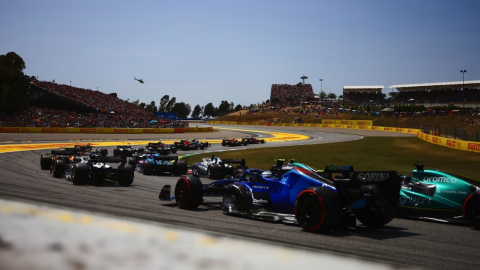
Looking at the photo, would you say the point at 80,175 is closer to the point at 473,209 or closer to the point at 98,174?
the point at 98,174

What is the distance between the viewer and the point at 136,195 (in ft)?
38.2

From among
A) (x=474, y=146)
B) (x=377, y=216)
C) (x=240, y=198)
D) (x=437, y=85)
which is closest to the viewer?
(x=377, y=216)

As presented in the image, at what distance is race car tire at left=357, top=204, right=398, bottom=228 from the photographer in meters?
7.35

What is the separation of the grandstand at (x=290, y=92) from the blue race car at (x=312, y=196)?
126 m

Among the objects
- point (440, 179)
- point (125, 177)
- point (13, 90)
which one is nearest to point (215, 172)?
point (125, 177)

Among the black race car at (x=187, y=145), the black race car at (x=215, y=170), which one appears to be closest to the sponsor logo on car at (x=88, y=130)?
the black race car at (x=187, y=145)

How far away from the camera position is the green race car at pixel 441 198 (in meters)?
8.35

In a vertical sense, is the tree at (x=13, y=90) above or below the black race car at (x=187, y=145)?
above

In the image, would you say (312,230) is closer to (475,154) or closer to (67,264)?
(67,264)

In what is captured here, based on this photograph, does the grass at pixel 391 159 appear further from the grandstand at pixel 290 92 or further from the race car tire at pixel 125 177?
the grandstand at pixel 290 92

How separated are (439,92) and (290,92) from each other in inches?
1911

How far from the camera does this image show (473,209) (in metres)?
8.31

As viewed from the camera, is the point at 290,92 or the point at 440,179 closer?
the point at 440,179

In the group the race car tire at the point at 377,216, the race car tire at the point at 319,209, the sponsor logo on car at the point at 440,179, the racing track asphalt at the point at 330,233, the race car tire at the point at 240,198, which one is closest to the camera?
the racing track asphalt at the point at 330,233
